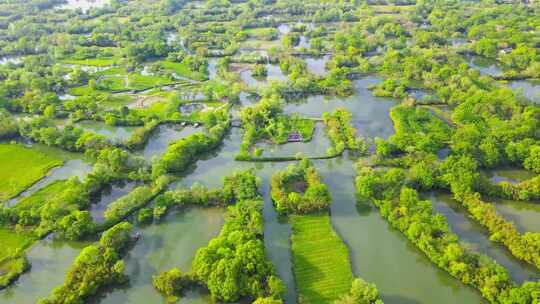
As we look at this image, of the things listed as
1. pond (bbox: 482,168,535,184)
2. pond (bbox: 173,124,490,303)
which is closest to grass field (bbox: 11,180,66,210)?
pond (bbox: 173,124,490,303)

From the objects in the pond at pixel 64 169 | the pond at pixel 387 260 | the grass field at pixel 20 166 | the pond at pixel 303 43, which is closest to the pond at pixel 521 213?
the pond at pixel 387 260

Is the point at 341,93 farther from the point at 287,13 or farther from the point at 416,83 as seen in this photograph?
the point at 287,13

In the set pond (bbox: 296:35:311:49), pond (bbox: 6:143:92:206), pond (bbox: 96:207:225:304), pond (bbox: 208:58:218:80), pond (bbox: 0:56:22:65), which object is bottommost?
pond (bbox: 96:207:225:304)

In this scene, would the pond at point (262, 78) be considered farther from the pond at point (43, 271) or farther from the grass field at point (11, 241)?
the grass field at point (11, 241)

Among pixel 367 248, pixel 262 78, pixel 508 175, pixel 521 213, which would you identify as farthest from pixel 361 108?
pixel 367 248

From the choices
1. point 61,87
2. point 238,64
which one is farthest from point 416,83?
point 61,87

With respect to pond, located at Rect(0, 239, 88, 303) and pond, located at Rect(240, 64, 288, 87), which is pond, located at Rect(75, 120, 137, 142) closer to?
pond, located at Rect(0, 239, 88, 303)
